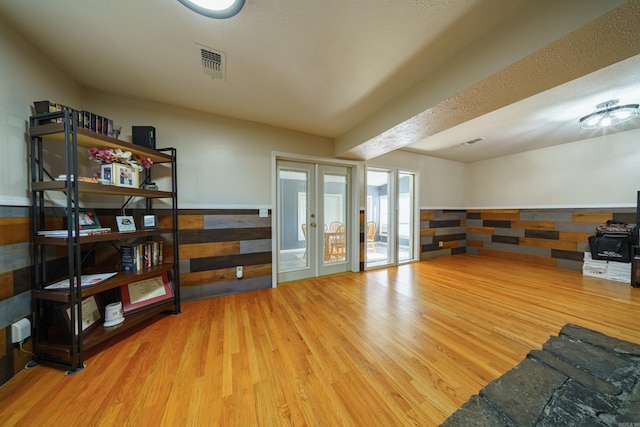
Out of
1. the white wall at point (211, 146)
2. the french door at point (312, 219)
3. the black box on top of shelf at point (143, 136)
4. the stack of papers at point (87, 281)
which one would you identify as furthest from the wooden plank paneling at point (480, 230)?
the stack of papers at point (87, 281)

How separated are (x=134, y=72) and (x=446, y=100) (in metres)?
2.67

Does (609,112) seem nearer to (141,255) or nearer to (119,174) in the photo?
(119,174)

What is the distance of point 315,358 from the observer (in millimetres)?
1502

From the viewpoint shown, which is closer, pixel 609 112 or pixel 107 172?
pixel 107 172

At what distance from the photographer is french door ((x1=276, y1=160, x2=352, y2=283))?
312cm

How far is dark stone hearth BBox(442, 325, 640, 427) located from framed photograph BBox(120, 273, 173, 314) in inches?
98.5

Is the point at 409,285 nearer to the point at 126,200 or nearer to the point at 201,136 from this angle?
the point at 201,136

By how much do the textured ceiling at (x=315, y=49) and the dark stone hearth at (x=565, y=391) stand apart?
192cm

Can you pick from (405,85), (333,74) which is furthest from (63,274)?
(405,85)

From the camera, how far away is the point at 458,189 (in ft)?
16.1

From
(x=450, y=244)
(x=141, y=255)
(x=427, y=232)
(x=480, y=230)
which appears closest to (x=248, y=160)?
(x=141, y=255)

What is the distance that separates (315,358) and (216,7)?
237cm

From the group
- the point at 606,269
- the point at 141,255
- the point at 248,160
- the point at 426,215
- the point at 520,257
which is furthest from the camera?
the point at 426,215

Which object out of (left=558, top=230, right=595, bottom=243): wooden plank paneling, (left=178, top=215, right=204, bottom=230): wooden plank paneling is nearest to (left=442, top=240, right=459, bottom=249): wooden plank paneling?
(left=558, top=230, right=595, bottom=243): wooden plank paneling
